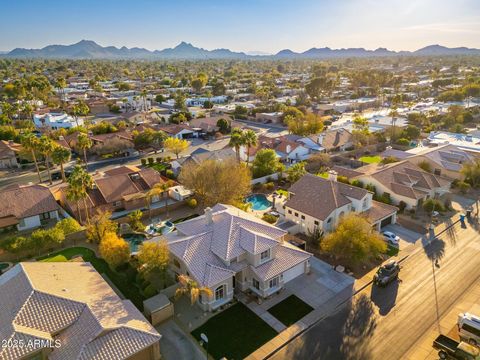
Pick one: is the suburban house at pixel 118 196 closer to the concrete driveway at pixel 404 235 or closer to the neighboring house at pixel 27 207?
the neighboring house at pixel 27 207

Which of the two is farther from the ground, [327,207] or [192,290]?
[327,207]

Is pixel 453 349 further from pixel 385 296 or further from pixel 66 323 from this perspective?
pixel 66 323

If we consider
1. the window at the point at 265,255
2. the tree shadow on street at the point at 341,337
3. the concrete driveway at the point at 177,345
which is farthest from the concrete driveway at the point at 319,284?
the concrete driveway at the point at 177,345

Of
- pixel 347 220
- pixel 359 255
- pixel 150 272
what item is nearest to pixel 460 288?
pixel 359 255

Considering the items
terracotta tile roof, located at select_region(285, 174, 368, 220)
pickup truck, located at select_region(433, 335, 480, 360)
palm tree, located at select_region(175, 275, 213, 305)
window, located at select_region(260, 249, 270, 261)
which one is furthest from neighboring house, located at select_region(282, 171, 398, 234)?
palm tree, located at select_region(175, 275, 213, 305)

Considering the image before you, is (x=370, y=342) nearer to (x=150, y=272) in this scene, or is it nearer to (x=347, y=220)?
(x=347, y=220)

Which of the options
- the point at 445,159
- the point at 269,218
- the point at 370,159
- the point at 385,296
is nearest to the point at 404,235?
the point at 385,296
